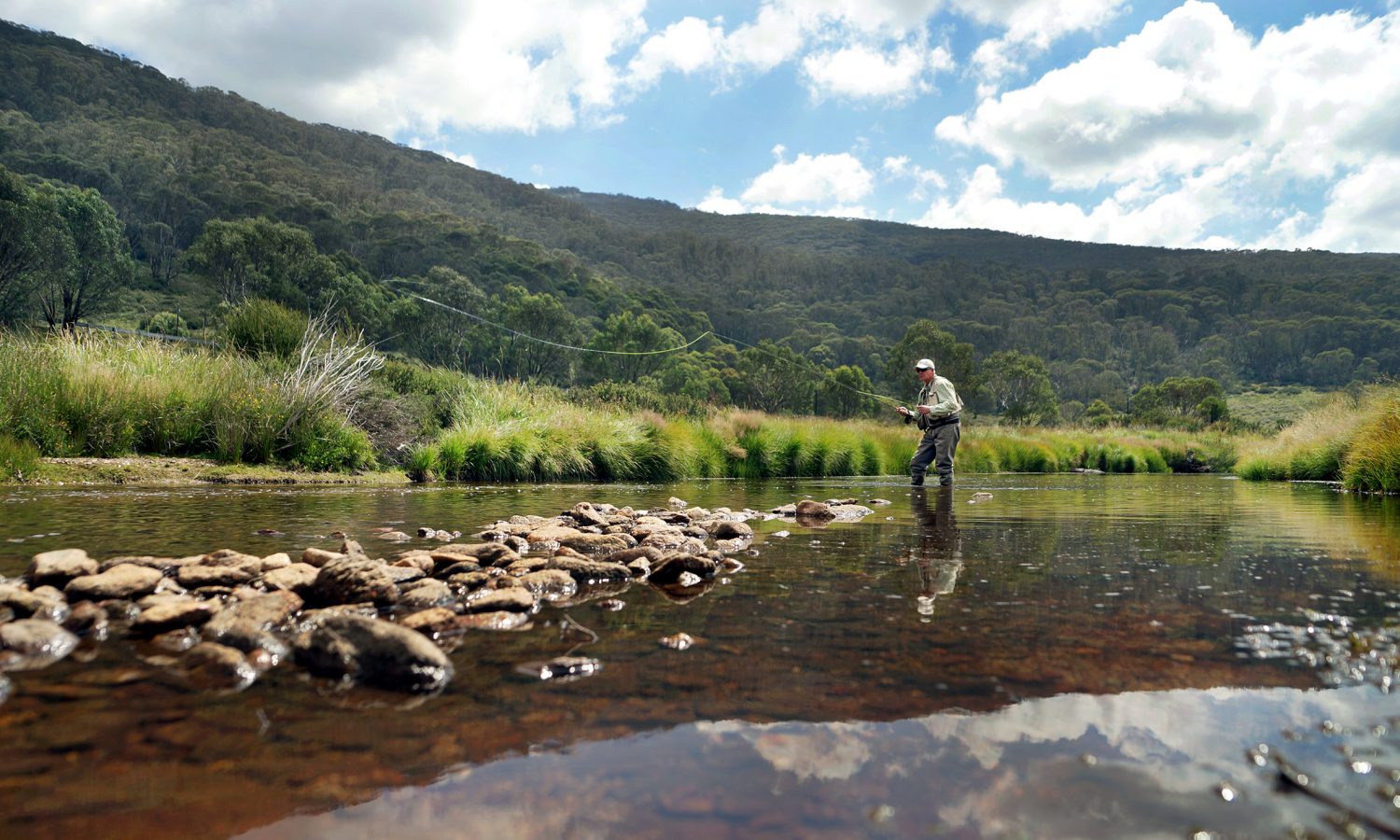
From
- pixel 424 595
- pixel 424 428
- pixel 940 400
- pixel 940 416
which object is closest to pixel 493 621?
pixel 424 595

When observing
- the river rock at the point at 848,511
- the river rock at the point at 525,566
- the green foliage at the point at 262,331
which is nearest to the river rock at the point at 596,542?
the river rock at the point at 525,566

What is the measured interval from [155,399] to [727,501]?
27.6 feet

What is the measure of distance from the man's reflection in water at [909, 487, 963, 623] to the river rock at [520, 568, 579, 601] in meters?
1.53

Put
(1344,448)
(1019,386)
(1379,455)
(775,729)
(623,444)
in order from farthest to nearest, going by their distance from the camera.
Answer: (1019,386)
(1344,448)
(623,444)
(1379,455)
(775,729)

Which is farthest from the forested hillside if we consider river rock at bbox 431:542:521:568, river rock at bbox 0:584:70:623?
river rock at bbox 0:584:70:623

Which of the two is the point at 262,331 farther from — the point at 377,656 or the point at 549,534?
the point at 377,656

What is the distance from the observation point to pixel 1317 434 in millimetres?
18297

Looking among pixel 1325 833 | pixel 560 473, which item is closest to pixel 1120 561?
pixel 1325 833

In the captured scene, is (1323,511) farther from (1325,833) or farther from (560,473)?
(560,473)

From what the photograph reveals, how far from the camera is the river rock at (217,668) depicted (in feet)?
7.02

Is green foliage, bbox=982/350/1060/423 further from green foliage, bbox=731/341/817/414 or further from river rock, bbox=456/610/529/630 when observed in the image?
river rock, bbox=456/610/529/630

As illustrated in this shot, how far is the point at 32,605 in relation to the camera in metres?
2.74

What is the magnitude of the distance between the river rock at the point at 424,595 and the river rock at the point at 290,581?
0.35m

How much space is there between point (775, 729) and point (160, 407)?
12401 millimetres
